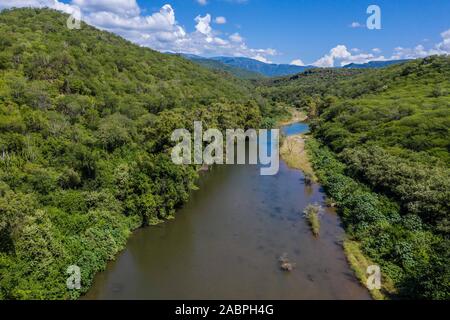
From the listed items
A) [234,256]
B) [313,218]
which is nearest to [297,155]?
[313,218]

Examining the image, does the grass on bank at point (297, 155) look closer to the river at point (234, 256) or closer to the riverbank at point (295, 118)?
the river at point (234, 256)

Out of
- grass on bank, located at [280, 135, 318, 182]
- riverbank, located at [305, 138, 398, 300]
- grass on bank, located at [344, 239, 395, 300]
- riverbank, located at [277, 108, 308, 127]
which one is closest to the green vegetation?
riverbank, located at [305, 138, 398, 300]

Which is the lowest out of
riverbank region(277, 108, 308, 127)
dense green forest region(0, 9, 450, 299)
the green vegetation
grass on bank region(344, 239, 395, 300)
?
grass on bank region(344, 239, 395, 300)

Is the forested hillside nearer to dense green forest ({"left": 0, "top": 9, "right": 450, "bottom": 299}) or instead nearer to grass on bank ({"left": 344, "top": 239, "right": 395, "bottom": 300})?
dense green forest ({"left": 0, "top": 9, "right": 450, "bottom": 299})

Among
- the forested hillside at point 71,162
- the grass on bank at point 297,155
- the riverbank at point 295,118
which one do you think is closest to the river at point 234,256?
the forested hillside at point 71,162

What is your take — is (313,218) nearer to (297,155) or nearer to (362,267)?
(362,267)
